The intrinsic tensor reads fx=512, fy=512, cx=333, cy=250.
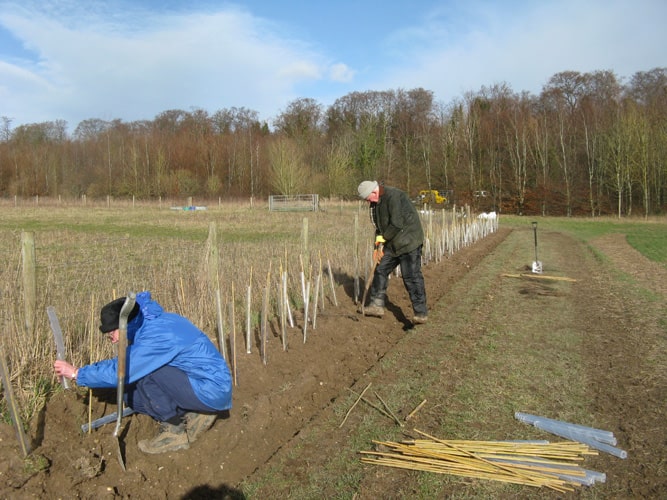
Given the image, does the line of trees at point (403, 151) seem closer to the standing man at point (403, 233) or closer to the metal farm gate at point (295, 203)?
the metal farm gate at point (295, 203)

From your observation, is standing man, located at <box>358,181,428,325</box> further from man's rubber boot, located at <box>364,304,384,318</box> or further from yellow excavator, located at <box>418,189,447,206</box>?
yellow excavator, located at <box>418,189,447,206</box>

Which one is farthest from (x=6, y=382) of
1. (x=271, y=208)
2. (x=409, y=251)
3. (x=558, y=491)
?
(x=271, y=208)

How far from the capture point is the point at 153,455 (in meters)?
3.32

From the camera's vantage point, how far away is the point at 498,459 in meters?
3.06

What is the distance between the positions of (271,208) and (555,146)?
23.3m

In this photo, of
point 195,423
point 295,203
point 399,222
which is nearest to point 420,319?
point 399,222

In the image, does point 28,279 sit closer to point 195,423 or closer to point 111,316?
point 111,316

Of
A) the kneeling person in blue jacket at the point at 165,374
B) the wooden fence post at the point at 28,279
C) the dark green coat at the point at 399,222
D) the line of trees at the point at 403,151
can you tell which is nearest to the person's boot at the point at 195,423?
the kneeling person in blue jacket at the point at 165,374

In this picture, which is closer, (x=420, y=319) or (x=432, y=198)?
(x=420, y=319)

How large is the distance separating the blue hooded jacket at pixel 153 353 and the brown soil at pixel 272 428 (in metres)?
0.48

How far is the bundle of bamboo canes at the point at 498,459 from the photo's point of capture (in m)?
2.88

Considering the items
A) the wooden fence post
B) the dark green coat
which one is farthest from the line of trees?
the wooden fence post

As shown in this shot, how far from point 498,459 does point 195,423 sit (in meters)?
1.95

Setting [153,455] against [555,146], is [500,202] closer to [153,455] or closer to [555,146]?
[555,146]
